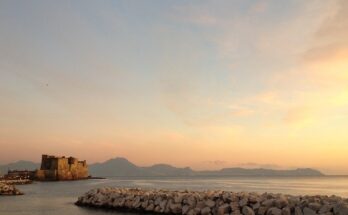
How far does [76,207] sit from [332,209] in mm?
13779

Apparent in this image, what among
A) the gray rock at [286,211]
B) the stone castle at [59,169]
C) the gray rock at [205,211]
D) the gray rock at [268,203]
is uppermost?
the stone castle at [59,169]

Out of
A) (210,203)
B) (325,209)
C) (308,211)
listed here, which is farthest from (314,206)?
(210,203)

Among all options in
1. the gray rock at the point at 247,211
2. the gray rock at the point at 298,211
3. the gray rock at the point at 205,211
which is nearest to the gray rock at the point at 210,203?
the gray rock at the point at 205,211

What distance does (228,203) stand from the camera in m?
17.8

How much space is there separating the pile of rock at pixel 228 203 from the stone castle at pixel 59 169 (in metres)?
72.4

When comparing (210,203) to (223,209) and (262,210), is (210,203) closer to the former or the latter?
(223,209)

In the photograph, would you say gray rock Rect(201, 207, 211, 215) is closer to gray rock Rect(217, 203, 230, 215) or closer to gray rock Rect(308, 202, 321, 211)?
gray rock Rect(217, 203, 230, 215)

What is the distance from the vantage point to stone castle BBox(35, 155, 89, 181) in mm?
91250

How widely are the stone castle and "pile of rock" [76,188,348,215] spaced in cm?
7236

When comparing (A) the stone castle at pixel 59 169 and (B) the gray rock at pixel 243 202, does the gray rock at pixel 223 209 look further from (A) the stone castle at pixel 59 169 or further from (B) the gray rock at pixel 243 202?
(A) the stone castle at pixel 59 169

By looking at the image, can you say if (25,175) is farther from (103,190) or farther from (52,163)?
(103,190)

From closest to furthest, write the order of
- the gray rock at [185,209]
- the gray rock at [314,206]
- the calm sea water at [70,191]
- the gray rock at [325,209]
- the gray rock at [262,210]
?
the gray rock at [325,209]
the gray rock at [314,206]
the gray rock at [262,210]
the gray rock at [185,209]
the calm sea water at [70,191]

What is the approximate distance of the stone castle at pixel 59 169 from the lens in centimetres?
9125

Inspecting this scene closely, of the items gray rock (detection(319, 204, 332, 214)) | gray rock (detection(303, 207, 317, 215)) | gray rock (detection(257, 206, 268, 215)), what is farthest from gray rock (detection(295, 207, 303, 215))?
gray rock (detection(257, 206, 268, 215))
